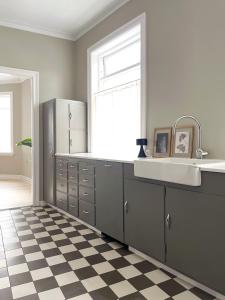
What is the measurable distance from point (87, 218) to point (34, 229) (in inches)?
26.4

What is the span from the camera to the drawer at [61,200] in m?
3.78

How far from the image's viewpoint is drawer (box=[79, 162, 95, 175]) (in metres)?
3.07

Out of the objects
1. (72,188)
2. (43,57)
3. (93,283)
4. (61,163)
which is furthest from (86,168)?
(43,57)

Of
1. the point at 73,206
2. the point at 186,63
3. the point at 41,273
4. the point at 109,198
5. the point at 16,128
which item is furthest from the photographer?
the point at 16,128

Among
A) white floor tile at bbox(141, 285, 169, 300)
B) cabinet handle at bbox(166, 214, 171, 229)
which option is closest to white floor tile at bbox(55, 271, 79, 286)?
white floor tile at bbox(141, 285, 169, 300)

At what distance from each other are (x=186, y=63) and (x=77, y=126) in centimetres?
218

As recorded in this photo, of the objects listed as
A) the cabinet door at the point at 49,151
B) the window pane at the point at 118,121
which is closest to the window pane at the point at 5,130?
the cabinet door at the point at 49,151

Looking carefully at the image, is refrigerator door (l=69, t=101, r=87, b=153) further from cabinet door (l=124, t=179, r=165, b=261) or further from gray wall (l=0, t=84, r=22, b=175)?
gray wall (l=0, t=84, r=22, b=175)

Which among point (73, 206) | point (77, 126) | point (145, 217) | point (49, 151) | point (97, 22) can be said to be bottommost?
point (73, 206)

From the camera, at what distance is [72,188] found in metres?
3.58

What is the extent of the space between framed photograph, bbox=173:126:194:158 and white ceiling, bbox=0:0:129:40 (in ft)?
6.51

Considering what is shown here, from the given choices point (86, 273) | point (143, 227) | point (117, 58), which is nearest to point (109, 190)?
point (143, 227)

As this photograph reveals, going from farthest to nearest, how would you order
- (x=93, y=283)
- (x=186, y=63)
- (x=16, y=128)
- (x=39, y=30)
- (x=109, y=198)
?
1. (x=16, y=128)
2. (x=39, y=30)
3. (x=109, y=198)
4. (x=186, y=63)
5. (x=93, y=283)

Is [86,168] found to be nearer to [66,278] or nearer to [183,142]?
[183,142]
